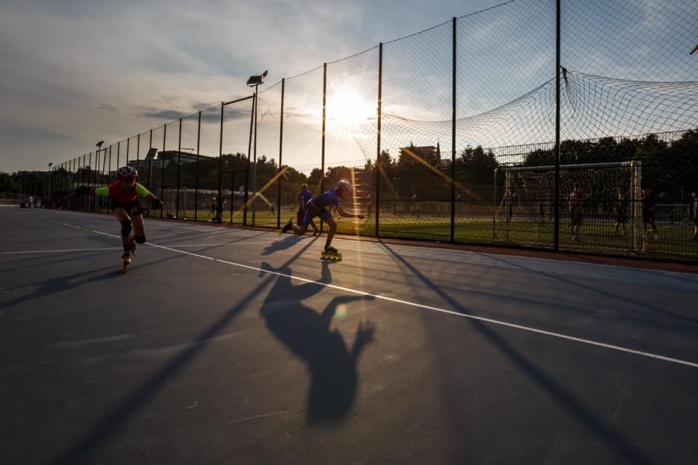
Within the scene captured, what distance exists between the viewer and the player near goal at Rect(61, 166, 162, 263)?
7516mm

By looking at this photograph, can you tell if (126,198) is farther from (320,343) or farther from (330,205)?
(320,343)

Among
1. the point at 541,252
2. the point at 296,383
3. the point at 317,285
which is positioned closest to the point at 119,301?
the point at 317,285

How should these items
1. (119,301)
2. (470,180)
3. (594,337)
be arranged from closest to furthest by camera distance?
(594,337) < (119,301) < (470,180)

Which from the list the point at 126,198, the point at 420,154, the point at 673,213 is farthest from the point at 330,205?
A: the point at 673,213

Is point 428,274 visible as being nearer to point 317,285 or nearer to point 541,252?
point 317,285

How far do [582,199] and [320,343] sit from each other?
10565mm

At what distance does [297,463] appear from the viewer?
70.7 inches

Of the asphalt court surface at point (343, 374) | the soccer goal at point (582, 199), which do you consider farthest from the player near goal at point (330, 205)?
the soccer goal at point (582, 199)

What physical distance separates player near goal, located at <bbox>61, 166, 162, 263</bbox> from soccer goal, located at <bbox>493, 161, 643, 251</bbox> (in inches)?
369

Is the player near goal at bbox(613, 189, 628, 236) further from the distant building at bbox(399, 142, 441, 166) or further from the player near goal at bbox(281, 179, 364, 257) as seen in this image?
the player near goal at bbox(281, 179, 364, 257)

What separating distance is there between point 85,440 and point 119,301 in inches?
124

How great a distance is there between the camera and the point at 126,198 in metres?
7.86

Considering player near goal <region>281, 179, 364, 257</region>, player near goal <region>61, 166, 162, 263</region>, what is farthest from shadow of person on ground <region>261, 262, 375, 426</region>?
player near goal <region>281, 179, 364, 257</region>

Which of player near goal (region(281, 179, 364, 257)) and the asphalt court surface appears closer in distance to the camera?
the asphalt court surface
